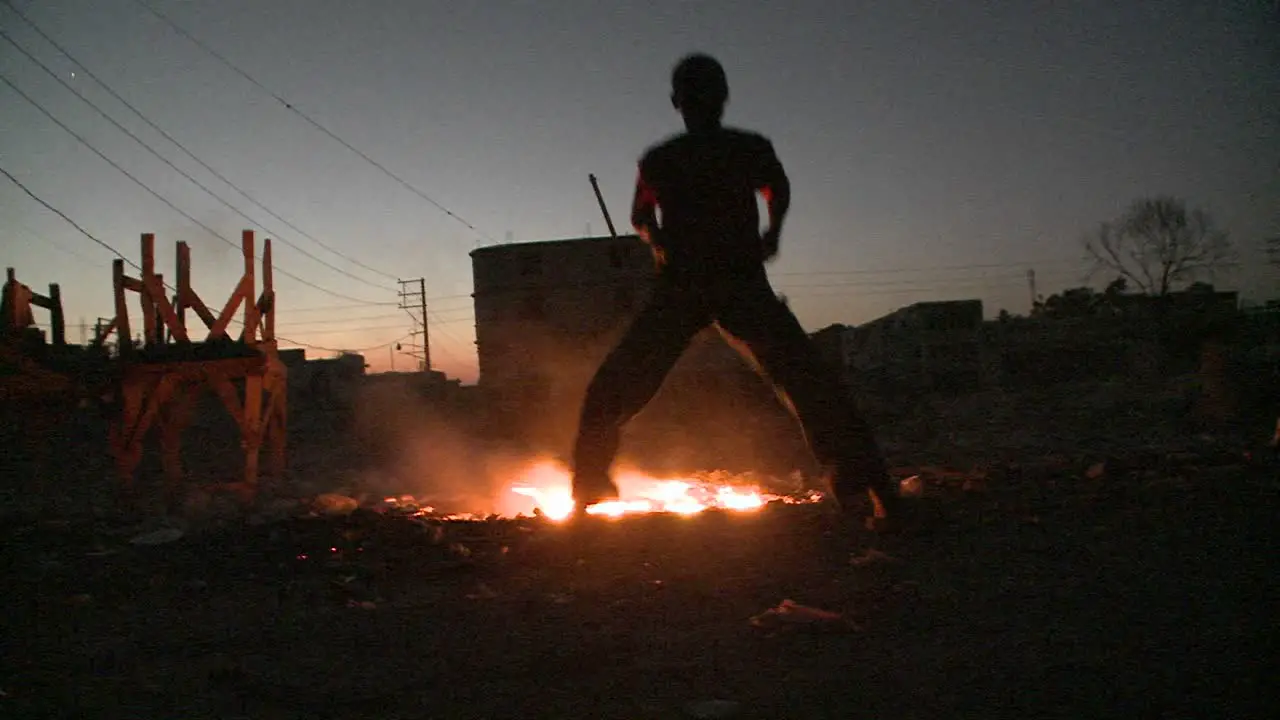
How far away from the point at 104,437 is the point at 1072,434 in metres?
21.6

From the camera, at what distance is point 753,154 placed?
4.29 metres

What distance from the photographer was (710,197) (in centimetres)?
421

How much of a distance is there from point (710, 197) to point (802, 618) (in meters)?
2.15

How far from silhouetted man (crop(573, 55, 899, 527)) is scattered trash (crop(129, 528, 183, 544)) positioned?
2.44 m

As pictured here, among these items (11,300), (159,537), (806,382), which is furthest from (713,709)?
(11,300)

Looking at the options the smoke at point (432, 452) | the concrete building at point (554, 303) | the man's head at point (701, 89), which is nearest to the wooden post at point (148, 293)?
the smoke at point (432, 452)

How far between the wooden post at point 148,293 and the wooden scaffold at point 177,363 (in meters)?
0.01

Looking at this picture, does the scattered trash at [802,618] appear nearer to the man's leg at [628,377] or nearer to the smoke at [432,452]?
the man's leg at [628,377]

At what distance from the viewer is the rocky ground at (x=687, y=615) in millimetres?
2266

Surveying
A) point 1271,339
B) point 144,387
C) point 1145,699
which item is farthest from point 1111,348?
point 1145,699

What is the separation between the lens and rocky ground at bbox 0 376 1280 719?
7.43ft

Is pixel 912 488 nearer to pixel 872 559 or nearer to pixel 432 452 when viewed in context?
pixel 872 559

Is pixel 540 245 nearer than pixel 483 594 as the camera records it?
No

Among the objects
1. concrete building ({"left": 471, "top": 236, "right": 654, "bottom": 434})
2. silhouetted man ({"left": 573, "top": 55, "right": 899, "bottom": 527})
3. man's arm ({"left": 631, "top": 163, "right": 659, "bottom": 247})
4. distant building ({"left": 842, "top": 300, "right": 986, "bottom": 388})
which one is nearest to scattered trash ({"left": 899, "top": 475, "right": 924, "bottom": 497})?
silhouetted man ({"left": 573, "top": 55, "right": 899, "bottom": 527})
